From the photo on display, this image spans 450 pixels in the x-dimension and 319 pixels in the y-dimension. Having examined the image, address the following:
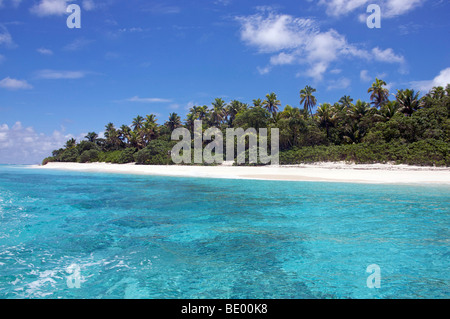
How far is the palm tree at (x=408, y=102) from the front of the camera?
36344 mm

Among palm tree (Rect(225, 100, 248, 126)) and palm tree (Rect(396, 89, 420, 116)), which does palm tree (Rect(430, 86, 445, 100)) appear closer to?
palm tree (Rect(396, 89, 420, 116))

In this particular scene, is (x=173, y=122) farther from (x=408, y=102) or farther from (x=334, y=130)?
(x=408, y=102)

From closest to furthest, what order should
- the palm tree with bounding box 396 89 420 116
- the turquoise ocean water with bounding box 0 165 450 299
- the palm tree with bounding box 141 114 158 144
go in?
the turquoise ocean water with bounding box 0 165 450 299 < the palm tree with bounding box 396 89 420 116 < the palm tree with bounding box 141 114 158 144

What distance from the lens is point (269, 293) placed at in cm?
415

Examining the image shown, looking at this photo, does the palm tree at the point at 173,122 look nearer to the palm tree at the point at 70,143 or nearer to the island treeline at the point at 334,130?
the island treeline at the point at 334,130
